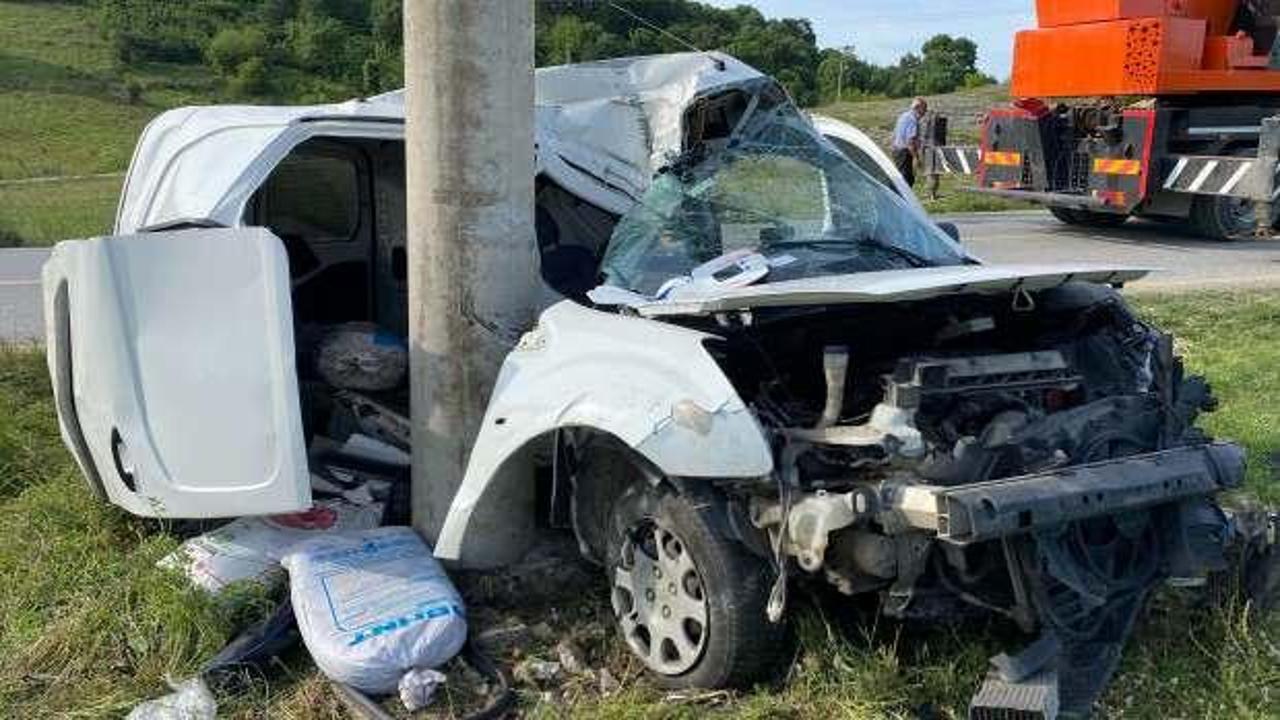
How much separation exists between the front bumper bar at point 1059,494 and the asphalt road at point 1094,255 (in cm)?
578

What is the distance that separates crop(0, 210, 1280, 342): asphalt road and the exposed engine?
220 inches

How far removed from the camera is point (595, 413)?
11.6ft

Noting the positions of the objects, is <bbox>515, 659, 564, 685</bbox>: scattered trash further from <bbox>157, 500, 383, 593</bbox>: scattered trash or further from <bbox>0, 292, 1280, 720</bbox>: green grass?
<bbox>157, 500, 383, 593</bbox>: scattered trash

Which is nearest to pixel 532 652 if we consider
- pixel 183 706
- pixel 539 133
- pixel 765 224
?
pixel 183 706

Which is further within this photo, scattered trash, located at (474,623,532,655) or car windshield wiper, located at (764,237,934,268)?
car windshield wiper, located at (764,237,934,268)

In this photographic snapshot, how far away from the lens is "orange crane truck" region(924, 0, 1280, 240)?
12.2 m

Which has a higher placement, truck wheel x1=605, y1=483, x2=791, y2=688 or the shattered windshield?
the shattered windshield

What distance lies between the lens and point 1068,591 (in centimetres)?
331

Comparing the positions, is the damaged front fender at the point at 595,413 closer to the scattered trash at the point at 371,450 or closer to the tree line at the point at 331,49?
the scattered trash at the point at 371,450

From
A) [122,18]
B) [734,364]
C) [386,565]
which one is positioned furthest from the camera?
[122,18]

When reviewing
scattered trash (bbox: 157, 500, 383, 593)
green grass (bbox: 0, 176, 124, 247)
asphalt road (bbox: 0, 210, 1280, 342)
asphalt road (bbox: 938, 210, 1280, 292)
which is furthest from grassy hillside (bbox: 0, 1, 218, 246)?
scattered trash (bbox: 157, 500, 383, 593)

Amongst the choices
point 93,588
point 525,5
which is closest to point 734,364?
point 525,5

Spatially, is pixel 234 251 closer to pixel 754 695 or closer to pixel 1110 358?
pixel 754 695

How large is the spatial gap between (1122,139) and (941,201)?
6.01 m
